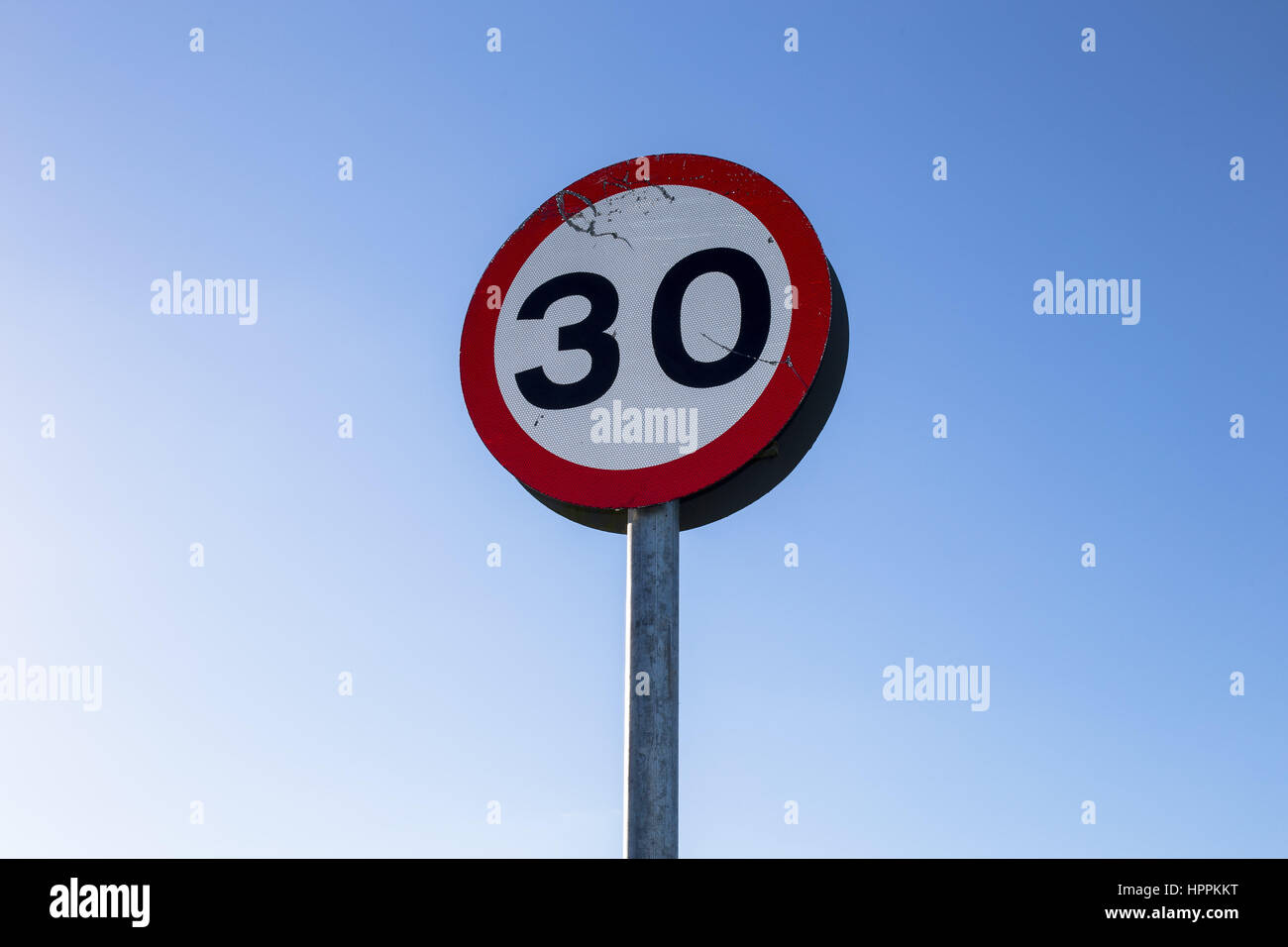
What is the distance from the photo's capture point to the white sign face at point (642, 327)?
2963 mm

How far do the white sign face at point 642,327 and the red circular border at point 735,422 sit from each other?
0.02m

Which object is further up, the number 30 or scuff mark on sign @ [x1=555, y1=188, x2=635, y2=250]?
scuff mark on sign @ [x1=555, y1=188, x2=635, y2=250]

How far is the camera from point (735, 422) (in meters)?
2.93

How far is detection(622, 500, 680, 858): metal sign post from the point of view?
2697 millimetres

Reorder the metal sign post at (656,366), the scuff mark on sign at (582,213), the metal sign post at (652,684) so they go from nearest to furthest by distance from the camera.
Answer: the metal sign post at (652,684)
the metal sign post at (656,366)
the scuff mark on sign at (582,213)
